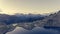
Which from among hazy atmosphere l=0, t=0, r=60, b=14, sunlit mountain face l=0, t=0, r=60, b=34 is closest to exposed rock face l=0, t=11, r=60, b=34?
sunlit mountain face l=0, t=0, r=60, b=34

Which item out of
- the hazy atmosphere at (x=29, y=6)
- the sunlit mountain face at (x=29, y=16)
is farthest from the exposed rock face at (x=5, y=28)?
the hazy atmosphere at (x=29, y=6)

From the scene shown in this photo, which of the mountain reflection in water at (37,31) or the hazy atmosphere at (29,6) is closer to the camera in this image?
the mountain reflection in water at (37,31)

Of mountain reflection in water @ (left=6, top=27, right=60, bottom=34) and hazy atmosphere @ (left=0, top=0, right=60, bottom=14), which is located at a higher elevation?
hazy atmosphere @ (left=0, top=0, right=60, bottom=14)

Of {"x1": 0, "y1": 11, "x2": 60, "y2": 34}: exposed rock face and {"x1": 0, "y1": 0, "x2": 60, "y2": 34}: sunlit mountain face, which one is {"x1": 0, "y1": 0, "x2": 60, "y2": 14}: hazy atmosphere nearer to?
{"x1": 0, "y1": 0, "x2": 60, "y2": 34}: sunlit mountain face

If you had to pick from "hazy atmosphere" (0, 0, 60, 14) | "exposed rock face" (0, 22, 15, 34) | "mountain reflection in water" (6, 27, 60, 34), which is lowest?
"mountain reflection in water" (6, 27, 60, 34)

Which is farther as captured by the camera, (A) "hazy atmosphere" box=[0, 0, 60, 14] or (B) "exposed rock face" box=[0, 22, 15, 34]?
(A) "hazy atmosphere" box=[0, 0, 60, 14]

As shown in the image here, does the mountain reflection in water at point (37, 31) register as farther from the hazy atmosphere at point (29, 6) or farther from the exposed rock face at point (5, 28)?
the hazy atmosphere at point (29, 6)

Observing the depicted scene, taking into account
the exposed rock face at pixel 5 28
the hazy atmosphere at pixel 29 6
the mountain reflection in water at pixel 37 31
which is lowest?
the mountain reflection in water at pixel 37 31

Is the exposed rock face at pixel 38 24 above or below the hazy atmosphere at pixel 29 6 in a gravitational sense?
below

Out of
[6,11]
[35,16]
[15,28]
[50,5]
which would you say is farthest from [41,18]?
[6,11]
